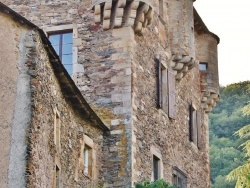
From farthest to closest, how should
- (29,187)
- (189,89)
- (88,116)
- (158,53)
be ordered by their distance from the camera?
(189,89) < (158,53) < (88,116) < (29,187)

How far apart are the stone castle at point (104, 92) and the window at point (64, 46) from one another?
29mm

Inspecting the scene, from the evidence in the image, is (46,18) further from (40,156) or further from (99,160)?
(40,156)

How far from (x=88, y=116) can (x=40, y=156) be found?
376cm

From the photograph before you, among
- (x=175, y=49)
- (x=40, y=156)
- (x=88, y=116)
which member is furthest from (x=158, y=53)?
(x=40, y=156)

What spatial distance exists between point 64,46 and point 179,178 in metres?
5.19

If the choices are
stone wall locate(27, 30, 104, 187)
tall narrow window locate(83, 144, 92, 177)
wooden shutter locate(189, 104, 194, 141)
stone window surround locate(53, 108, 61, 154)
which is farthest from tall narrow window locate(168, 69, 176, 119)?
stone window surround locate(53, 108, 61, 154)

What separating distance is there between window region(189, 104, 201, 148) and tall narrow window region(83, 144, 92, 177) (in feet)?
21.5

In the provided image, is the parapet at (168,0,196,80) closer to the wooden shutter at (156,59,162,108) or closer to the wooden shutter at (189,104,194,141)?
the wooden shutter at (156,59,162,108)

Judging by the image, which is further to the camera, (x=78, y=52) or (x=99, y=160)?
(x=78, y=52)

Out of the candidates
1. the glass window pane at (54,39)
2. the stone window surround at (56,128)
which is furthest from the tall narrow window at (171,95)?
the stone window surround at (56,128)

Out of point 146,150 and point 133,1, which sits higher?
point 133,1

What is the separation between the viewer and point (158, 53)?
21.8 m

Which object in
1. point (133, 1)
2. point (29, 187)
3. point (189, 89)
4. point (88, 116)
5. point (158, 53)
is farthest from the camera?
point (189, 89)

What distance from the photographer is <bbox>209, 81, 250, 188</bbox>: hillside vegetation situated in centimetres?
4566
